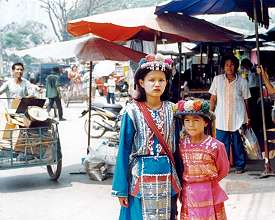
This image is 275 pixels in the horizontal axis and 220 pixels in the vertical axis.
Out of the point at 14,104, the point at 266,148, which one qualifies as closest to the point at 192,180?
the point at 266,148

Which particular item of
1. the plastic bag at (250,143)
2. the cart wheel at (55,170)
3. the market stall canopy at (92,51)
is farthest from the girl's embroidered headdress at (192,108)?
the cart wheel at (55,170)

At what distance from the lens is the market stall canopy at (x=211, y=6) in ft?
22.3

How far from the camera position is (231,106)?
22.3 ft

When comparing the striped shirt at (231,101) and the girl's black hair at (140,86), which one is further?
the striped shirt at (231,101)

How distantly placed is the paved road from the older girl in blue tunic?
2.11 m

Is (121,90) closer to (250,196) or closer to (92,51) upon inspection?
(92,51)

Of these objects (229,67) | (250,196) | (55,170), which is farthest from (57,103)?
(250,196)

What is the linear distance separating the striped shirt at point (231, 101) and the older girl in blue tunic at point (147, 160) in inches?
139

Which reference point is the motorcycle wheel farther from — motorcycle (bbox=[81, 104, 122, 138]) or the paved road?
the paved road

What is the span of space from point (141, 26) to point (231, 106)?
1.60 meters

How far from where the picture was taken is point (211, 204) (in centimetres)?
344

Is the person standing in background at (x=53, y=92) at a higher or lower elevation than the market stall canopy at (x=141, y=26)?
lower

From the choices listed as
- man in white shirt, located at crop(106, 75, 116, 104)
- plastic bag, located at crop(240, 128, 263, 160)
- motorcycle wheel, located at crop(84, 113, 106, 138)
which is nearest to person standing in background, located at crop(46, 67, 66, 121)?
motorcycle wheel, located at crop(84, 113, 106, 138)

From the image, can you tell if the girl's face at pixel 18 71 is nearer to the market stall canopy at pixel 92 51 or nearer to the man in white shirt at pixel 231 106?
the market stall canopy at pixel 92 51
